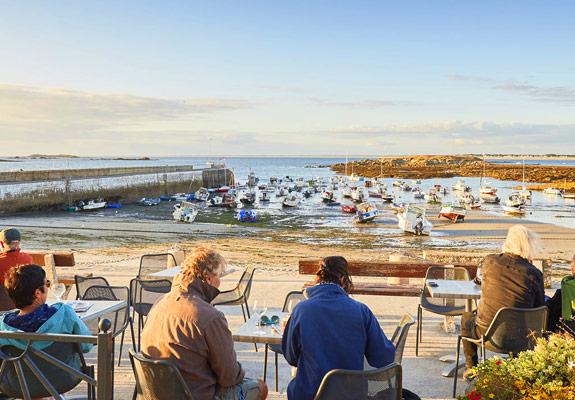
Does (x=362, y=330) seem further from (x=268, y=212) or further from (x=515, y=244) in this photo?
(x=268, y=212)

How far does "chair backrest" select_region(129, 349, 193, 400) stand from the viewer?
3021 mm

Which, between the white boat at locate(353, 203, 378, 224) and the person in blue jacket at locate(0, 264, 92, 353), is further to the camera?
the white boat at locate(353, 203, 378, 224)

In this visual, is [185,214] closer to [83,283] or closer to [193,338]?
[83,283]

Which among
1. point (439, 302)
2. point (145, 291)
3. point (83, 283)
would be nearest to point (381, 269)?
point (439, 302)

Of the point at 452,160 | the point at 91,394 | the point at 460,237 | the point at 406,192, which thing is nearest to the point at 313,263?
the point at 91,394

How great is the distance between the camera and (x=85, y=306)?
198 inches

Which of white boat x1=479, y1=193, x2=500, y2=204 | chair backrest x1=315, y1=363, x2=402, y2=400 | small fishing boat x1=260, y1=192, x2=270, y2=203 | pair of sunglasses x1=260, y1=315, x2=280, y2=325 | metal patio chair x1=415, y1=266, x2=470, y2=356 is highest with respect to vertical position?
chair backrest x1=315, y1=363, x2=402, y2=400

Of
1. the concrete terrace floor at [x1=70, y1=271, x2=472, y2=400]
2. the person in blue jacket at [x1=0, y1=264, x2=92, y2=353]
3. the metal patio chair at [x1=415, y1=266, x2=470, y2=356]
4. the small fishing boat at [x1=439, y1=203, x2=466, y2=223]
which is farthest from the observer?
the small fishing boat at [x1=439, y1=203, x2=466, y2=223]

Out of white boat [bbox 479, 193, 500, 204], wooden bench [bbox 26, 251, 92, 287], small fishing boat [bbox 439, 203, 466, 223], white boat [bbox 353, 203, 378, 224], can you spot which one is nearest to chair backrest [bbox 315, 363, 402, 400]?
wooden bench [bbox 26, 251, 92, 287]

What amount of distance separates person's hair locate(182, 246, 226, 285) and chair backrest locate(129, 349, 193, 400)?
49cm

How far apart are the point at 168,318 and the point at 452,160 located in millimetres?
191614

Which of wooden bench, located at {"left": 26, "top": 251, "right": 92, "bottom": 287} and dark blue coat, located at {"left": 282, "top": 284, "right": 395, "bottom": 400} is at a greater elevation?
dark blue coat, located at {"left": 282, "top": 284, "right": 395, "bottom": 400}

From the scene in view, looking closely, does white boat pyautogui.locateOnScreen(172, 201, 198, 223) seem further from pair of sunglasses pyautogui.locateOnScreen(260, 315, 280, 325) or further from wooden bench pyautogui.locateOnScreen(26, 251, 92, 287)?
pair of sunglasses pyautogui.locateOnScreen(260, 315, 280, 325)

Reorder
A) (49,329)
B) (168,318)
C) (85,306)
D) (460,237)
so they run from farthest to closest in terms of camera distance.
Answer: (460,237) < (85,306) < (49,329) < (168,318)
